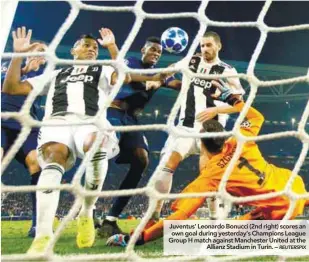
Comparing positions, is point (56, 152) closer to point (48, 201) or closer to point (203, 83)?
point (48, 201)

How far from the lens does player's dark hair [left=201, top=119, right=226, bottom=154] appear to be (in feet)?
3.71

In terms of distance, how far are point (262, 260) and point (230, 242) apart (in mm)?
85

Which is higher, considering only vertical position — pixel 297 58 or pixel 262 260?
pixel 297 58

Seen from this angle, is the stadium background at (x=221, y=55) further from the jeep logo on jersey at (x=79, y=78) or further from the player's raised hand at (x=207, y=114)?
the jeep logo on jersey at (x=79, y=78)

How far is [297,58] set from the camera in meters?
2.11

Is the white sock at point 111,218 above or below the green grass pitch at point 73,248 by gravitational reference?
below

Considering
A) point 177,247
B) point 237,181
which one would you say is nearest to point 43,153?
point 177,247

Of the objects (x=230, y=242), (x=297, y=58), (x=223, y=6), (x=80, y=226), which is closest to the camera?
(x=230, y=242)

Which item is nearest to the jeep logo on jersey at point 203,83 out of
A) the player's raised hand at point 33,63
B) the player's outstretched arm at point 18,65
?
the player's raised hand at point 33,63

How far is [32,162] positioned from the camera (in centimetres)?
128

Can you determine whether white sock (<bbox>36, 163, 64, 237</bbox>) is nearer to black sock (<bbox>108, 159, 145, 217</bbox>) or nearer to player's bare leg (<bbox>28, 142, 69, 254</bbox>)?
player's bare leg (<bbox>28, 142, 69, 254</bbox>)

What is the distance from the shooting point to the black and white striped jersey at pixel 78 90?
107 centimetres

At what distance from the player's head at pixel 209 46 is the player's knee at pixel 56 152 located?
1.66 feet

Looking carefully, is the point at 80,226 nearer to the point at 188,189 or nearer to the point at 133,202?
the point at 188,189
